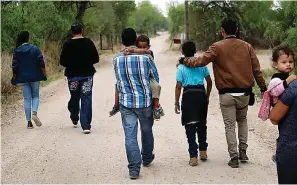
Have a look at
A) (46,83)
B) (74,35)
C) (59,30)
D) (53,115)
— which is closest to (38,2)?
(59,30)

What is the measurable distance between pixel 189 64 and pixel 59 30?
20248 mm

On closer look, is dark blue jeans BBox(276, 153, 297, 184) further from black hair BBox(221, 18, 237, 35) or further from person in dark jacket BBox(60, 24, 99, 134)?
person in dark jacket BBox(60, 24, 99, 134)

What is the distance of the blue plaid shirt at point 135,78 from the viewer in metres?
5.59

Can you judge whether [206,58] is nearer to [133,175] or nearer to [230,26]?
[230,26]

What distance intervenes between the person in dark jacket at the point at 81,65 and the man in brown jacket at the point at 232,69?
8.88ft

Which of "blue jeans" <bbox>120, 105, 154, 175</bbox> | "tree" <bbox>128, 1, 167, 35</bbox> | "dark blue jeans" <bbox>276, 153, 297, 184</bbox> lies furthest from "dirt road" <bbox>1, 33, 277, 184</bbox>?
"tree" <bbox>128, 1, 167, 35</bbox>

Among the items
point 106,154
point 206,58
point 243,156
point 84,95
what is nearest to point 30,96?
point 84,95

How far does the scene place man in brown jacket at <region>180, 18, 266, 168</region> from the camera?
563 centimetres

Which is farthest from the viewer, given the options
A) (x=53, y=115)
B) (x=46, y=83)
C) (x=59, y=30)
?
(x=59, y=30)

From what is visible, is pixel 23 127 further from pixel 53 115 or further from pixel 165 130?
pixel 165 130

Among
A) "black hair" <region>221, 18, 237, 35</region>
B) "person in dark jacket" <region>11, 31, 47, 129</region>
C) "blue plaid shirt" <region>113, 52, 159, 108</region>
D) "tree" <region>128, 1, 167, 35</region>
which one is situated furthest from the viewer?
"tree" <region>128, 1, 167, 35</region>

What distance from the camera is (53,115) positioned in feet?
33.6

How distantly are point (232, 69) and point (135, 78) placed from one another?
4.00ft

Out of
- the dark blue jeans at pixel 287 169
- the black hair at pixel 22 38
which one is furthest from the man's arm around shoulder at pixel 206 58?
the black hair at pixel 22 38
